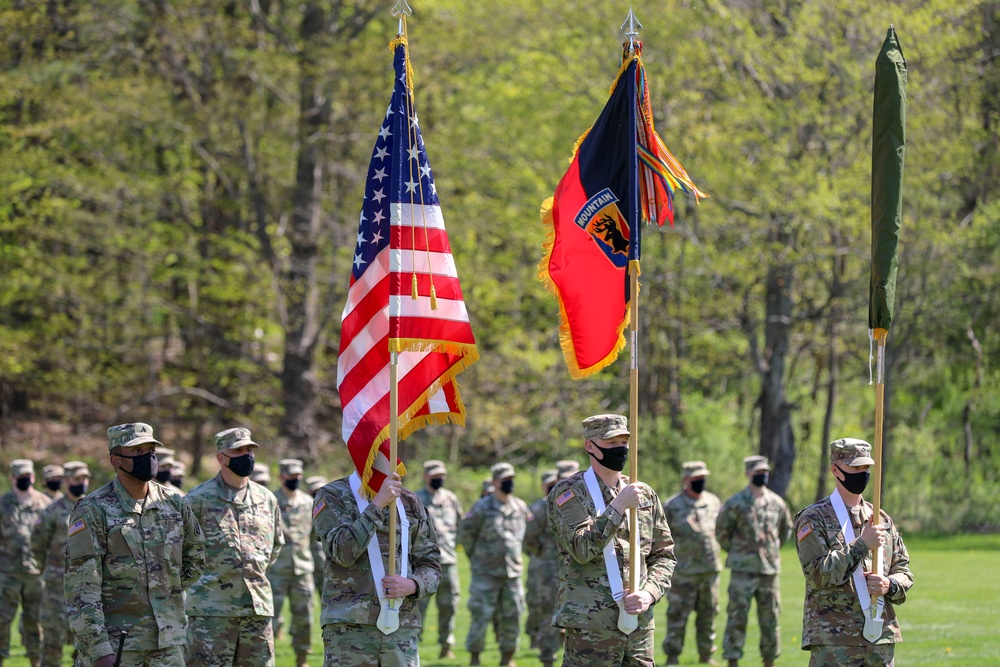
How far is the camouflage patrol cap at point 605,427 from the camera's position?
852 cm

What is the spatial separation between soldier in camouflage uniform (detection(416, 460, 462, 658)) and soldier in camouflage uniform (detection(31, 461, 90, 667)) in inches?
170

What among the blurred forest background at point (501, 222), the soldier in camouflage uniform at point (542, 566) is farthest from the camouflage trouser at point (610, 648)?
the blurred forest background at point (501, 222)

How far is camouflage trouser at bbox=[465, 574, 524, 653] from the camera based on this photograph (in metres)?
16.0

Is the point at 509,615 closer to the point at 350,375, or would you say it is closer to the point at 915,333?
the point at 350,375

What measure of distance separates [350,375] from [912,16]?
921 inches

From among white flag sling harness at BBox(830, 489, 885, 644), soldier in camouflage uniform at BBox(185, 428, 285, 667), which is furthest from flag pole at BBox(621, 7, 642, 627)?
soldier in camouflage uniform at BBox(185, 428, 285, 667)

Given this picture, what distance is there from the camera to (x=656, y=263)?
32.3 meters

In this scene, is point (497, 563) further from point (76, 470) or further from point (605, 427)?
point (605, 427)

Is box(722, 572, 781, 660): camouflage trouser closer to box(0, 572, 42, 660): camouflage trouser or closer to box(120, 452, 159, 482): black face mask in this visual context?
box(120, 452, 159, 482): black face mask

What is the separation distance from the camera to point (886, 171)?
9008 mm

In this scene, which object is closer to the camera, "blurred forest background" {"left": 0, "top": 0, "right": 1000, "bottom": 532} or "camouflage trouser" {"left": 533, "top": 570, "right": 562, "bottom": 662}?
"camouflage trouser" {"left": 533, "top": 570, "right": 562, "bottom": 662}

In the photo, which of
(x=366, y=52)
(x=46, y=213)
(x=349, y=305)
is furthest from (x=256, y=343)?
(x=349, y=305)

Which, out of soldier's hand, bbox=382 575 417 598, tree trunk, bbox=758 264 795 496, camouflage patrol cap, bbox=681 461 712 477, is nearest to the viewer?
soldier's hand, bbox=382 575 417 598

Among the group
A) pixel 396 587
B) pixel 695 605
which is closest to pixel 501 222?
pixel 695 605
